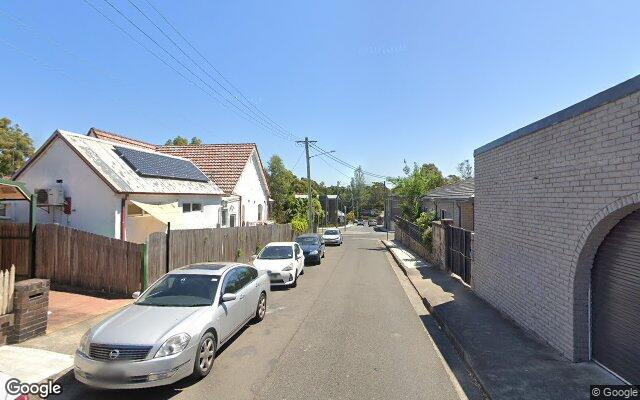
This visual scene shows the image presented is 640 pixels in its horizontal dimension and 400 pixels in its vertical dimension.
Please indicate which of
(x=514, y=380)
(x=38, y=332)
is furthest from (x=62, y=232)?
(x=514, y=380)

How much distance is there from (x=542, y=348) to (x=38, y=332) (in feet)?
28.8

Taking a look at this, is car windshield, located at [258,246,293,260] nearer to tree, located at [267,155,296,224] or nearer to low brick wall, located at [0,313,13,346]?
low brick wall, located at [0,313,13,346]

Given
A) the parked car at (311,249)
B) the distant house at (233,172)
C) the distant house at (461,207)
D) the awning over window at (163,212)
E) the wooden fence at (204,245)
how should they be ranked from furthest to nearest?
the distant house at (233,172)
the parked car at (311,249)
the distant house at (461,207)
the awning over window at (163,212)
the wooden fence at (204,245)

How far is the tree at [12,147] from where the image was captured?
114 feet

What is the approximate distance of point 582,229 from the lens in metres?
5.98

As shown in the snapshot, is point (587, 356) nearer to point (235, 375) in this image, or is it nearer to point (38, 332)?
point (235, 375)

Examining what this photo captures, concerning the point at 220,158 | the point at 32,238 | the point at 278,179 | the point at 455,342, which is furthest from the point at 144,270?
the point at 278,179

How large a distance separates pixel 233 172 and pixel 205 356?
59.9 ft

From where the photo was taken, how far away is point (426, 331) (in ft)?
28.3

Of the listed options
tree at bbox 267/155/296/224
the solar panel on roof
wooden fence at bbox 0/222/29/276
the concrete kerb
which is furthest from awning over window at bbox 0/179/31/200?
tree at bbox 267/155/296/224

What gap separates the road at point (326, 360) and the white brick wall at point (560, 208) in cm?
192

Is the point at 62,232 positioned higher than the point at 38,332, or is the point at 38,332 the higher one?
the point at 62,232

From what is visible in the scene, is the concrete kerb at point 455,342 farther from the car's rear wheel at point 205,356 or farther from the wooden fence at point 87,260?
the wooden fence at point 87,260

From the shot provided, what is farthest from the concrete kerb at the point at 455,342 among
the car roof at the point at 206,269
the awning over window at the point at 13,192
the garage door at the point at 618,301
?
the awning over window at the point at 13,192
